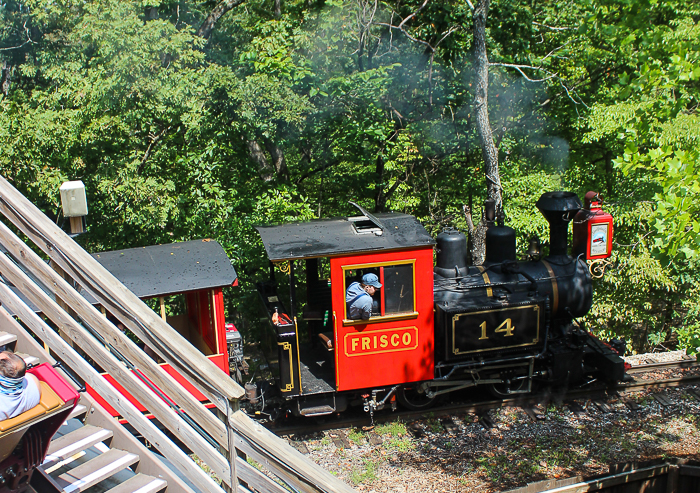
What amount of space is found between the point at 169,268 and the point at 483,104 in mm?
6177

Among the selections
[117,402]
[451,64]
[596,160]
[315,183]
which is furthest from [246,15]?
[117,402]

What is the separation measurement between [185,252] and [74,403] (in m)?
4.87

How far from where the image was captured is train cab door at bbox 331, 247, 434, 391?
7.11 m

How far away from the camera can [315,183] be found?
43.5 ft

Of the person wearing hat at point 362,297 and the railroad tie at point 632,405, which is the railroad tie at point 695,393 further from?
the person wearing hat at point 362,297

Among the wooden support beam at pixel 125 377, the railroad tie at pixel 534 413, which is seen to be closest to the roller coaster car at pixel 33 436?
the wooden support beam at pixel 125 377

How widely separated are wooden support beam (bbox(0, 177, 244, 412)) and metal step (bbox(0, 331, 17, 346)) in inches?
23.8

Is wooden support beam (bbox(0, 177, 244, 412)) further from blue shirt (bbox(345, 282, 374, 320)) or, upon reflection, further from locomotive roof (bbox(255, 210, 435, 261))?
blue shirt (bbox(345, 282, 374, 320))

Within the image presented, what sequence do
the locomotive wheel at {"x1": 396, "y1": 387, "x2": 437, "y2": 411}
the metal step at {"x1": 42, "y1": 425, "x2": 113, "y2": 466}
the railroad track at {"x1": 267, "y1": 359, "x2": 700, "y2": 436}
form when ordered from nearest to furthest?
the metal step at {"x1": 42, "y1": 425, "x2": 113, "y2": 466} → the railroad track at {"x1": 267, "y1": 359, "x2": 700, "y2": 436} → the locomotive wheel at {"x1": 396, "y1": 387, "x2": 437, "y2": 411}

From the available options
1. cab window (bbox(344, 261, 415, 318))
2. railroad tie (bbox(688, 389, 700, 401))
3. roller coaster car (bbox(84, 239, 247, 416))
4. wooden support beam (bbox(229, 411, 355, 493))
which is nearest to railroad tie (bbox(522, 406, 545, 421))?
railroad tie (bbox(688, 389, 700, 401))

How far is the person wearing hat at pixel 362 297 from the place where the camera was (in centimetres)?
704

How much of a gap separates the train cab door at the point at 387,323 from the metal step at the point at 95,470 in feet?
13.1

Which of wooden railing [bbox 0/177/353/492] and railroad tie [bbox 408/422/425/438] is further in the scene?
railroad tie [bbox 408/422/425/438]

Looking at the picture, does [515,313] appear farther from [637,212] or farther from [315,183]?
[315,183]
